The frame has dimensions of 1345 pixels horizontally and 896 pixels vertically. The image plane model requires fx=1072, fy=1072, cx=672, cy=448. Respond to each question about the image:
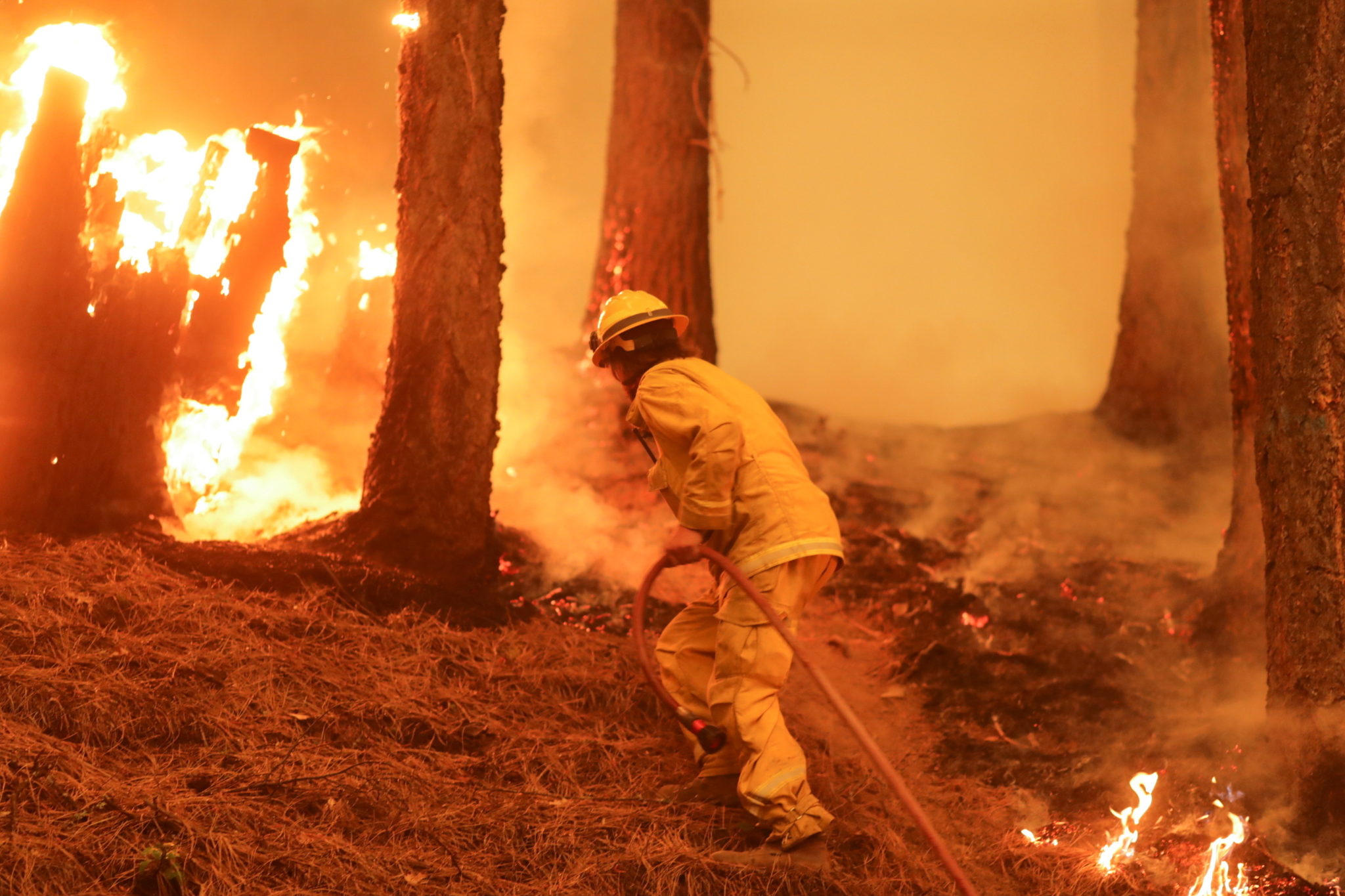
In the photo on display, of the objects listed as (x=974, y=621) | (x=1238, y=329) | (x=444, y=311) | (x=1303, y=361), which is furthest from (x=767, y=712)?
(x=1238, y=329)

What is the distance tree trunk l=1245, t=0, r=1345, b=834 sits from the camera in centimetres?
415

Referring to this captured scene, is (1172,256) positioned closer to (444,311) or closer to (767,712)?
(444,311)

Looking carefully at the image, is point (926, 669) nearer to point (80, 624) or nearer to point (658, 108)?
point (80, 624)

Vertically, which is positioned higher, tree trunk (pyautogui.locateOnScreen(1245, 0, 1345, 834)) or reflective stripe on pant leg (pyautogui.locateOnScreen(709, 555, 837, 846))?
tree trunk (pyautogui.locateOnScreen(1245, 0, 1345, 834))

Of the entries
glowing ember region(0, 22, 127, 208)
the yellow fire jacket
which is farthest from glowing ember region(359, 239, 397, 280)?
the yellow fire jacket

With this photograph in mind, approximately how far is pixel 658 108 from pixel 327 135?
295 centimetres

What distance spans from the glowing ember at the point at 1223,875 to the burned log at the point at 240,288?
5296 millimetres

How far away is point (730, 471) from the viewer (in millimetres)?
4020

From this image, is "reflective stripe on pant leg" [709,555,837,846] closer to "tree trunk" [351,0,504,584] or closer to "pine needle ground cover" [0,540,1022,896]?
"pine needle ground cover" [0,540,1022,896]

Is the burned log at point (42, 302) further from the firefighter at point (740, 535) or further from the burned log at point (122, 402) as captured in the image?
the firefighter at point (740, 535)

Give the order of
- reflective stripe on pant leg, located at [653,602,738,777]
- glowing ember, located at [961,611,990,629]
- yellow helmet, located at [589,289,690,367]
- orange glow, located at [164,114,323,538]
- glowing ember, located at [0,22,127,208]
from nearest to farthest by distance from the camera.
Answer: yellow helmet, located at [589,289,690,367] → reflective stripe on pant leg, located at [653,602,738,777] → glowing ember, located at [0,22,127,208] → orange glow, located at [164,114,323,538] → glowing ember, located at [961,611,990,629]

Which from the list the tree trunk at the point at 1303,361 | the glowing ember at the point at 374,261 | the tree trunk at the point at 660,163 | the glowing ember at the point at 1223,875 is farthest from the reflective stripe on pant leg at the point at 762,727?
the tree trunk at the point at 660,163

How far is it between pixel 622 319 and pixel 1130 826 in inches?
117

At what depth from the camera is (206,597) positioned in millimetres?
5047
